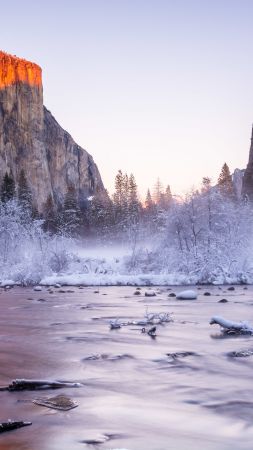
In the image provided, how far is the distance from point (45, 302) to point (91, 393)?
1441cm

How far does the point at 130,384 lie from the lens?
7.23m

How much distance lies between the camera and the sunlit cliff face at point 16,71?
114762mm

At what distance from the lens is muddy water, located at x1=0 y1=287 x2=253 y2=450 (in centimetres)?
496

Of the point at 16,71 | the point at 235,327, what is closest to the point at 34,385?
the point at 235,327

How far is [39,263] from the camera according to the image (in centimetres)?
3406

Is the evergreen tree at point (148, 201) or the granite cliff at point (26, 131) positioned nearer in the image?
the granite cliff at point (26, 131)

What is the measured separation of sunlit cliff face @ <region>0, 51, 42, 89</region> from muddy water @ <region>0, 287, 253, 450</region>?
107 metres

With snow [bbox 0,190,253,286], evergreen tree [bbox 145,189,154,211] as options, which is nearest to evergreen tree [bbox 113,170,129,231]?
evergreen tree [bbox 145,189,154,211]

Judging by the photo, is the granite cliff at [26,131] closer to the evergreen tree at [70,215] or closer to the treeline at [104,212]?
the treeline at [104,212]

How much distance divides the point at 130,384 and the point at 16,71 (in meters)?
118

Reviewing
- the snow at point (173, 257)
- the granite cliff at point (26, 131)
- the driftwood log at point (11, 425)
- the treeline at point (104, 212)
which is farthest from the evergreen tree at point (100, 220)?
the driftwood log at point (11, 425)

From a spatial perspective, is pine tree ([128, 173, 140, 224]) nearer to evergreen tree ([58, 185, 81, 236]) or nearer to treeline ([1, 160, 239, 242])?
treeline ([1, 160, 239, 242])

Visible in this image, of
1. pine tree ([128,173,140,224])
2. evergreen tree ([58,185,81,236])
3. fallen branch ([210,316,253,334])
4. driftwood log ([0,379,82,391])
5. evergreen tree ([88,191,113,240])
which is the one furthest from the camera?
pine tree ([128,173,140,224])

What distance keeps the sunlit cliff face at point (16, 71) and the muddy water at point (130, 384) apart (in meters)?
107
